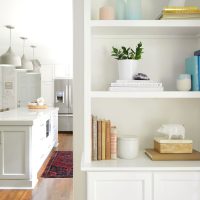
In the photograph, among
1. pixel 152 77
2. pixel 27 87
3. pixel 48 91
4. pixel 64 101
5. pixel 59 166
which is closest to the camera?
pixel 152 77

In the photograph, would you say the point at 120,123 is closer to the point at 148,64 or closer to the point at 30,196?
the point at 148,64

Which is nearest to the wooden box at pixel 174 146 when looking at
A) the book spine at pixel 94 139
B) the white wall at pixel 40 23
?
the book spine at pixel 94 139

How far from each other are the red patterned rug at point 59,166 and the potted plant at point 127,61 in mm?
3220

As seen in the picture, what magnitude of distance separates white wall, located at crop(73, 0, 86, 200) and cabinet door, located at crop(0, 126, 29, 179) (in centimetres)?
189

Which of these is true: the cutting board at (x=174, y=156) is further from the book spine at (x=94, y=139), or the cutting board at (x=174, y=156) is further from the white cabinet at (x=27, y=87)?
the white cabinet at (x=27, y=87)

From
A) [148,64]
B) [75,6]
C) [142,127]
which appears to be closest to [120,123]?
[142,127]

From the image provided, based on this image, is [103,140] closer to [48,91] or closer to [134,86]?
[134,86]

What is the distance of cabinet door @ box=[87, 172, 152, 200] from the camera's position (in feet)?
5.15

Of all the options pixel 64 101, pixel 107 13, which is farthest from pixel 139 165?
pixel 64 101

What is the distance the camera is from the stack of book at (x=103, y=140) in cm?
168

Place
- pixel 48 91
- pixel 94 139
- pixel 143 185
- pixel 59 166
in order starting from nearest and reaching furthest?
pixel 143 185, pixel 94 139, pixel 59 166, pixel 48 91

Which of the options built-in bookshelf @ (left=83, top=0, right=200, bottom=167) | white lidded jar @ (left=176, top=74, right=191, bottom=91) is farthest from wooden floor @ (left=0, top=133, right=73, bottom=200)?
white lidded jar @ (left=176, top=74, right=191, bottom=91)

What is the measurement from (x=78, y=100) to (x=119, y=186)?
0.77 m

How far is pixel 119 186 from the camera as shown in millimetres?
1584
